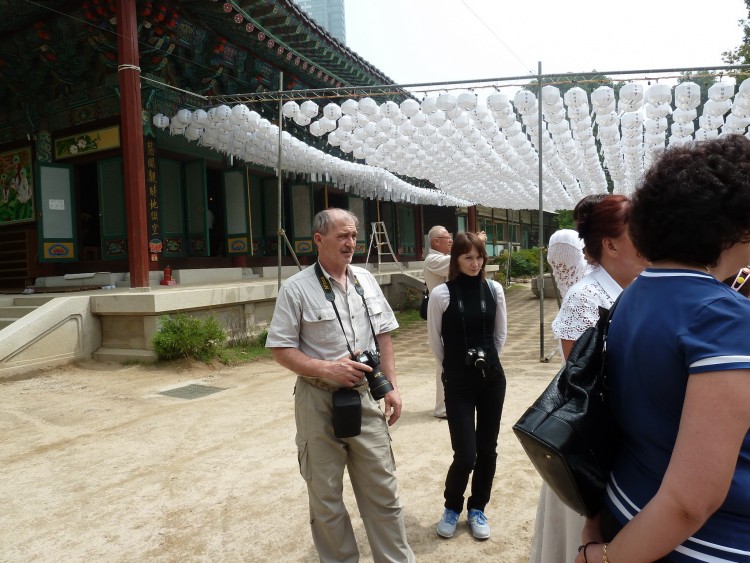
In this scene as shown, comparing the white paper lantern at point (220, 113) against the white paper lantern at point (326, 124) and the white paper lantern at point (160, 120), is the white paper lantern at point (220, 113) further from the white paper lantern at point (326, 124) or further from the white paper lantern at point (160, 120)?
the white paper lantern at point (326, 124)

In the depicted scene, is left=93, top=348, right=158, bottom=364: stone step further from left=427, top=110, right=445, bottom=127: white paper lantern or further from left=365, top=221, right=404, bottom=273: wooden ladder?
left=365, top=221, right=404, bottom=273: wooden ladder

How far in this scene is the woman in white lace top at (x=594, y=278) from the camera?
5.72 ft

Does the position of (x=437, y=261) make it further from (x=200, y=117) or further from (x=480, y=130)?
(x=200, y=117)

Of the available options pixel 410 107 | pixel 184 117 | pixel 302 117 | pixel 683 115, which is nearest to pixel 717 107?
pixel 683 115

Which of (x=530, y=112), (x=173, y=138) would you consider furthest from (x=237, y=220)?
(x=530, y=112)

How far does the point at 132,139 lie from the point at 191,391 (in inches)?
154

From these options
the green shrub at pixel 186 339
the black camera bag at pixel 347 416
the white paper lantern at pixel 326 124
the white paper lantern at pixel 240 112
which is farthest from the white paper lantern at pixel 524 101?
the black camera bag at pixel 347 416

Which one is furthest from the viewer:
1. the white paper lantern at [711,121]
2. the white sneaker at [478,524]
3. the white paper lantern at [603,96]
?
the white paper lantern at [711,121]

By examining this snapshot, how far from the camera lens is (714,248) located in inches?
39.9

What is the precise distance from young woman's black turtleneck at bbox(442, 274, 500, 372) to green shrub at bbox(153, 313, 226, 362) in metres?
4.63

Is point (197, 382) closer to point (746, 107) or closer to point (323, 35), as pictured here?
point (323, 35)

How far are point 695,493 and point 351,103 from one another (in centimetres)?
692

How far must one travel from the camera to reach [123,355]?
693 centimetres

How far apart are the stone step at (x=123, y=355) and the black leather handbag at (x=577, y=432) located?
657 centimetres
